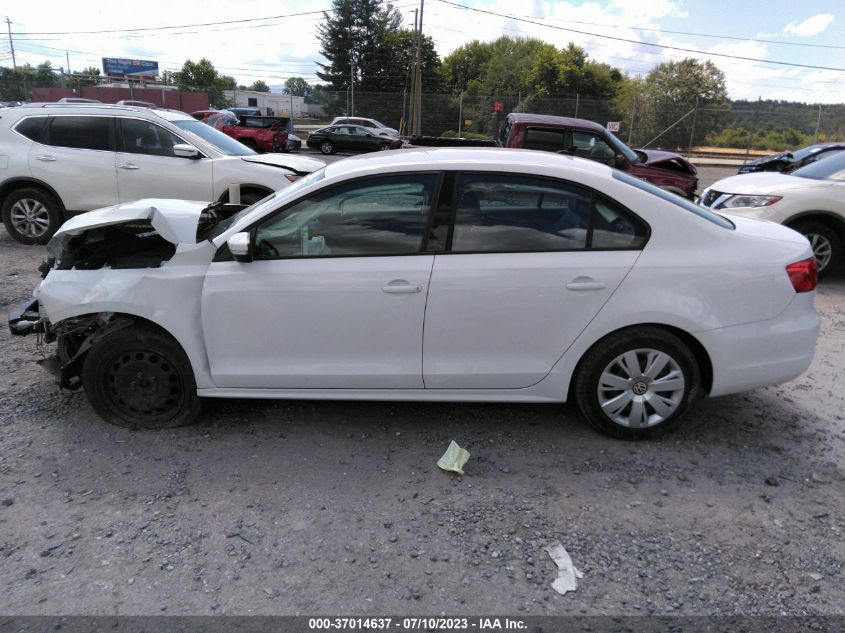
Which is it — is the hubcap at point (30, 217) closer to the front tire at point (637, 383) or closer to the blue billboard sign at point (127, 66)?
the front tire at point (637, 383)

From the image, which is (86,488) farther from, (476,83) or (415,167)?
(476,83)

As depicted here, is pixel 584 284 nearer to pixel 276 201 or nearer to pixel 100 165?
pixel 276 201

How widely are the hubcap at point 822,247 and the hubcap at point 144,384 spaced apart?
709 cm

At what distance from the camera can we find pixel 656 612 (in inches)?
101

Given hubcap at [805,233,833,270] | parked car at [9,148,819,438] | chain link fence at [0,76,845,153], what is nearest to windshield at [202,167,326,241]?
parked car at [9,148,819,438]

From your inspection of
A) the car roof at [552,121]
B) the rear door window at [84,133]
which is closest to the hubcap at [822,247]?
the car roof at [552,121]

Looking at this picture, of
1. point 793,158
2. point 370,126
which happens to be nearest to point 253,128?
point 370,126

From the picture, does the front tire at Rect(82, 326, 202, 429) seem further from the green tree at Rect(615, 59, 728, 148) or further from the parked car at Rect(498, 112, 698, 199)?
the green tree at Rect(615, 59, 728, 148)

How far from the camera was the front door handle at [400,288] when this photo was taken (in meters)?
3.48

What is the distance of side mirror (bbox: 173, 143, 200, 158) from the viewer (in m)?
8.09

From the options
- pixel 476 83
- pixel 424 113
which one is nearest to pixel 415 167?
pixel 424 113

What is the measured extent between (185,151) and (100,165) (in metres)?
1.16

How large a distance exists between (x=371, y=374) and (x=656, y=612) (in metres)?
1.86

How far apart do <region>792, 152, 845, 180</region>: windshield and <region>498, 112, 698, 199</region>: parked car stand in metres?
2.82
